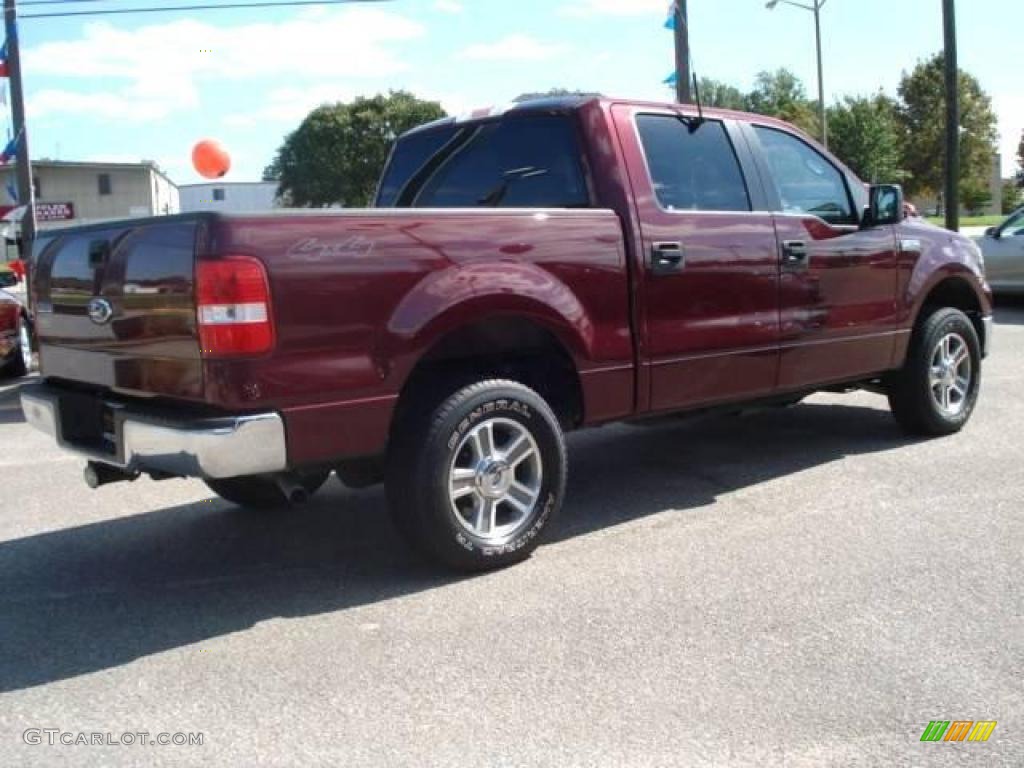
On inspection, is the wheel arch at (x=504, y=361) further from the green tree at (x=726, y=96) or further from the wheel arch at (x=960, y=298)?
the green tree at (x=726, y=96)

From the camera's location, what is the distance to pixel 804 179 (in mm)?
5785

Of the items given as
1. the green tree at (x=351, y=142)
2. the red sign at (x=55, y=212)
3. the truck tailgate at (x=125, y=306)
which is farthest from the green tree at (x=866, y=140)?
the truck tailgate at (x=125, y=306)

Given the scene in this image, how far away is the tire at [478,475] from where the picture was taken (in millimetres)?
4062

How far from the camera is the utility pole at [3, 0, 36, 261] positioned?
1401 centimetres

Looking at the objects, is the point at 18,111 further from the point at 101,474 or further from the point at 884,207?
the point at 884,207

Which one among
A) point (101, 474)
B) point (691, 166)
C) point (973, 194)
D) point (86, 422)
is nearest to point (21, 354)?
point (101, 474)

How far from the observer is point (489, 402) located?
4203 millimetres

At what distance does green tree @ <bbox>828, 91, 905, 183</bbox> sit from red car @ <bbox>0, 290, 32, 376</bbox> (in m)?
48.7

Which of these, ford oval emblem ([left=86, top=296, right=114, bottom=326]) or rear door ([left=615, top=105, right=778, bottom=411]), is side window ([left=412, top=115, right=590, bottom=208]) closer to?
rear door ([left=615, top=105, right=778, bottom=411])

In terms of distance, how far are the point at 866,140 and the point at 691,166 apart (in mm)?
53722

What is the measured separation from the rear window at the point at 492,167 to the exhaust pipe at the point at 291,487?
1.81 metres

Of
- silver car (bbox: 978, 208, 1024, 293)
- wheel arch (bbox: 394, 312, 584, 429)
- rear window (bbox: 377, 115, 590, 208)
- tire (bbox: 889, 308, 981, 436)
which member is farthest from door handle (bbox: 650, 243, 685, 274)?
silver car (bbox: 978, 208, 1024, 293)

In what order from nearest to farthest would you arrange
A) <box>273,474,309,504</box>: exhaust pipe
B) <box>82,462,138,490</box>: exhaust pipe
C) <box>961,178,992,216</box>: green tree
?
<box>273,474,309,504</box>: exhaust pipe < <box>82,462,138,490</box>: exhaust pipe < <box>961,178,992,216</box>: green tree

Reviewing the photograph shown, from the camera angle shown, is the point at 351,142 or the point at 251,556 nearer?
the point at 251,556
